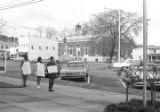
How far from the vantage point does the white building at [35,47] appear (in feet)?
224

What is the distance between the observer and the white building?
68.3 meters

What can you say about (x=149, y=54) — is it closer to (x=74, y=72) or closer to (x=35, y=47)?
(x=35, y=47)

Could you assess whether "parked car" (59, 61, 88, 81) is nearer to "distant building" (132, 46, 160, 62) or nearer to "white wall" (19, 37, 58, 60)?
"distant building" (132, 46, 160, 62)

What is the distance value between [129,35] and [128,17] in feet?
12.3

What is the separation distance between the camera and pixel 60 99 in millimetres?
11156

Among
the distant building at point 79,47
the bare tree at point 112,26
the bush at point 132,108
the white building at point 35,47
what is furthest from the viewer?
the distant building at point 79,47

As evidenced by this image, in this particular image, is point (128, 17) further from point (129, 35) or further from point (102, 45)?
point (102, 45)

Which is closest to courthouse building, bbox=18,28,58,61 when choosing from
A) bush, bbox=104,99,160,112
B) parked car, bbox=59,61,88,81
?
parked car, bbox=59,61,88,81

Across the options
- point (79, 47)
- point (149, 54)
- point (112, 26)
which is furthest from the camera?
point (79, 47)

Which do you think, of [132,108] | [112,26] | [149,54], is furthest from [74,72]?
[149,54]

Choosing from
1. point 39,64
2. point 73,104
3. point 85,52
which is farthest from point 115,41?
point 73,104

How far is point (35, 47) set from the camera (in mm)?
69625

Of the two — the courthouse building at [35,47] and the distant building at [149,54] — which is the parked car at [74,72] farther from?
the courthouse building at [35,47]

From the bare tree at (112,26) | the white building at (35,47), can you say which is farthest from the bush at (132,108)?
the white building at (35,47)
